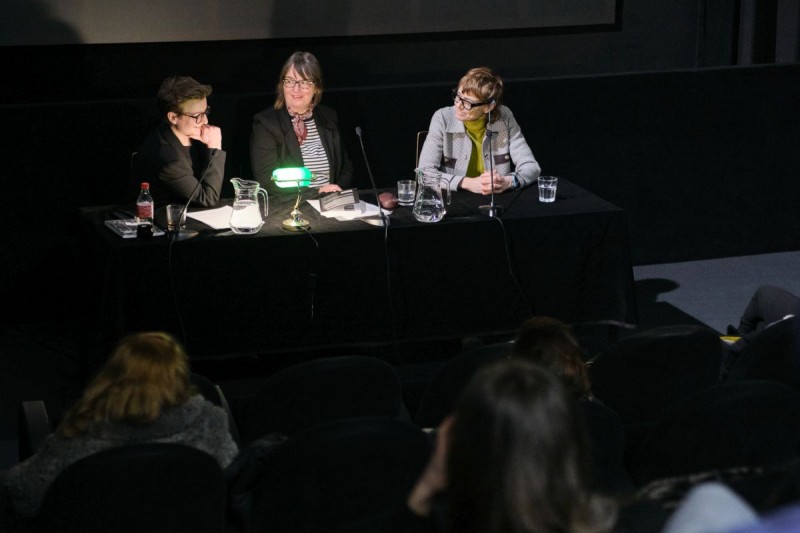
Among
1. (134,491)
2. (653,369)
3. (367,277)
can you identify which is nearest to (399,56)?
(367,277)

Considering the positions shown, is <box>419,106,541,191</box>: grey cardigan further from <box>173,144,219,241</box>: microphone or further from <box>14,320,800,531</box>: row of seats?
<box>14,320,800,531</box>: row of seats

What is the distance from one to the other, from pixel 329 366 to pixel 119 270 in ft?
4.57

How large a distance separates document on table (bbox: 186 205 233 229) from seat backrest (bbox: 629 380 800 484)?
203cm

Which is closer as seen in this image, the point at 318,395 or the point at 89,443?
the point at 89,443

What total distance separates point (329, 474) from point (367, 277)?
1891 millimetres

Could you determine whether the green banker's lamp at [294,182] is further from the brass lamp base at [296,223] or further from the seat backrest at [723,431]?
the seat backrest at [723,431]

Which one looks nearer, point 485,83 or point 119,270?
point 119,270

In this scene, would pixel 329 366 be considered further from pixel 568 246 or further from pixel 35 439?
pixel 568 246

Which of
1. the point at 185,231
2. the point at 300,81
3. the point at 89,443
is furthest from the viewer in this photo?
the point at 300,81

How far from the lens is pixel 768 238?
619cm

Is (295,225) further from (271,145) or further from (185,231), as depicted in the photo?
(271,145)

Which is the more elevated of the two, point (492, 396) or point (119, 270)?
point (492, 396)

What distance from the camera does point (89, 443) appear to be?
2408 mm

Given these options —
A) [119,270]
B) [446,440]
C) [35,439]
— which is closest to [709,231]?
[119,270]
